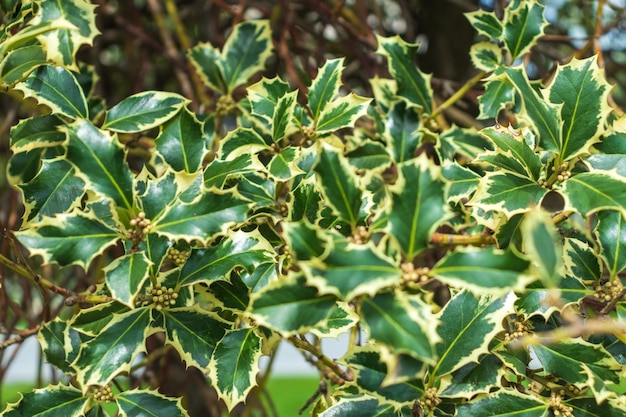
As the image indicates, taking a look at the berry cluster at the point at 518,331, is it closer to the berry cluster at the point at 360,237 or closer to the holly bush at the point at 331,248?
the holly bush at the point at 331,248

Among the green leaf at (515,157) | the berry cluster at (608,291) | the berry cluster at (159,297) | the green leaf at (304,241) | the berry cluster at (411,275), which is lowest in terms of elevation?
the berry cluster at (608,291)

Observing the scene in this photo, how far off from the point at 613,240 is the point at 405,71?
17.0 inches

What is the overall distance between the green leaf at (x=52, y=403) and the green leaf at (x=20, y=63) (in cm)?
38

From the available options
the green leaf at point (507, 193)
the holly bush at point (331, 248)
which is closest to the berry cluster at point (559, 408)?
the holly bush at point (331, 248)

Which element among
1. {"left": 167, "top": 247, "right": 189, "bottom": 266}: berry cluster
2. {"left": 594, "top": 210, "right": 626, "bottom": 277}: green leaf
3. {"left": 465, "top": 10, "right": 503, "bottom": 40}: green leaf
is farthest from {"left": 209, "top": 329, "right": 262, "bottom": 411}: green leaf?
{"left": 465, "top": 10, "right": 503, "bottom": 40}: green leaf

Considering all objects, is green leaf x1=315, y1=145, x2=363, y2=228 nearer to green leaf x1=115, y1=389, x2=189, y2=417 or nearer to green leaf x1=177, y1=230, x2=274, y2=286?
green leaf x1=177, y1=230, x2=274, y2=286

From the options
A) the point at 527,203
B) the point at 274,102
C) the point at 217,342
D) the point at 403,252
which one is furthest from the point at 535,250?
the point at 274,102

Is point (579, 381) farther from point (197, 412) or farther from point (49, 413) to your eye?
point (197, 412)

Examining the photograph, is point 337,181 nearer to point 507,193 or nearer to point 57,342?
point 507,193

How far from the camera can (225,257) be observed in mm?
746

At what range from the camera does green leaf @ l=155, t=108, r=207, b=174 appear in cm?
84

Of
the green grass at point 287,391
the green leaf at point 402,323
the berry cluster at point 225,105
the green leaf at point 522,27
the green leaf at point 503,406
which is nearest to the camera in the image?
the green leaf at point 402,323

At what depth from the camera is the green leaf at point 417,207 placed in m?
0.57

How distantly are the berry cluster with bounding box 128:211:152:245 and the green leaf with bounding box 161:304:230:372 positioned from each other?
0.09m
